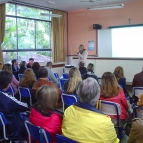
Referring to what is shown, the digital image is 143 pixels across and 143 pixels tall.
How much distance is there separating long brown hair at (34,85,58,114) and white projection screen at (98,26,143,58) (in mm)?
6273

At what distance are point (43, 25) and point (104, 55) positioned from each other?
9.62 ft

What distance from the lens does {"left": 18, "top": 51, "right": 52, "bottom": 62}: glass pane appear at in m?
7.92

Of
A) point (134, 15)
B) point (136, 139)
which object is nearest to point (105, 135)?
point (136, 139)

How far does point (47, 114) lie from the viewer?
73.7 inches

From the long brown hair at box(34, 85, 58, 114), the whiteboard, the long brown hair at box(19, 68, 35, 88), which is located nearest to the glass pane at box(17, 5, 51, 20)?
the whiteboard

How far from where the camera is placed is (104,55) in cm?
853

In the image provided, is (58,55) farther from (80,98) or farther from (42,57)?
(80,98)

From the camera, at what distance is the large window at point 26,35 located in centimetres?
737

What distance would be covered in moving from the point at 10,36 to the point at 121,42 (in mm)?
4288

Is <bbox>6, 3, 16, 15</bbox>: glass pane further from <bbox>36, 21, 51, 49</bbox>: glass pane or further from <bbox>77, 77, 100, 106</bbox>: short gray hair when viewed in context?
<bbox>77, 77, 100, 106</bbox>: short gray hair

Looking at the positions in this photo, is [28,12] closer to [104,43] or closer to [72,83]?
[104,43]

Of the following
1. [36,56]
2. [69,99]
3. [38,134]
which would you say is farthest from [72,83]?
[36,56]

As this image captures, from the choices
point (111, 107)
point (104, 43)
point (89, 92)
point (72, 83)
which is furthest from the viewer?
point (104, 43)

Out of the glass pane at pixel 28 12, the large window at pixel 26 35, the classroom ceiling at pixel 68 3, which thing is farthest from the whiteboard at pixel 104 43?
the glass pane at pixel 28 12
